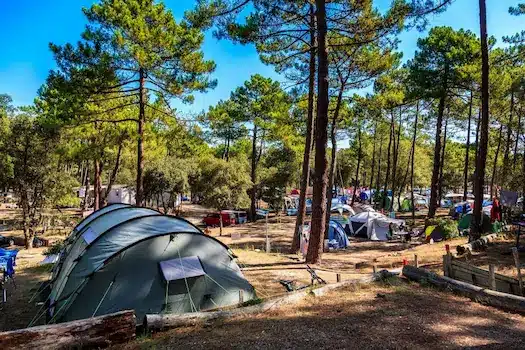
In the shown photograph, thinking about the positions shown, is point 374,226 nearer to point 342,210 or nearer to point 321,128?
point 342,210

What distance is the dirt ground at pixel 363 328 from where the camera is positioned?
4406mm

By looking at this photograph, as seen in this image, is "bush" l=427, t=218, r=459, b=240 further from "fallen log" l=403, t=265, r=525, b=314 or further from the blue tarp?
the blue tarp

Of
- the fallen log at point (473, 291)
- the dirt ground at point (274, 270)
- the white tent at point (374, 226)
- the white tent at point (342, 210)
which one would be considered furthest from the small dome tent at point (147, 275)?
the white tent at point (342, 210)

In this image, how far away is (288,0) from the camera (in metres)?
10.6

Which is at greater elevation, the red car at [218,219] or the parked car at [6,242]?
the red car at [218,219]

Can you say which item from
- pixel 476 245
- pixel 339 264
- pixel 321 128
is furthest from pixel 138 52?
pixel 476 245

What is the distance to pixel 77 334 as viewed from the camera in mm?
4441

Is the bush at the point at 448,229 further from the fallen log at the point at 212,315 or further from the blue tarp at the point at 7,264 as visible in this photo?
the blue tarp at the point at 7,264

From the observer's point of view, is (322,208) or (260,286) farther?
(322,208)

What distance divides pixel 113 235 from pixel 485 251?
9843 mm

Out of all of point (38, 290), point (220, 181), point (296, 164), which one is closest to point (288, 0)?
point (38, 290)

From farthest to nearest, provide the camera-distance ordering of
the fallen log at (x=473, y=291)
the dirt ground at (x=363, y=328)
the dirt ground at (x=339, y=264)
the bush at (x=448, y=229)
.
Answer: the bush at (x=448, y=229)
the dirt ground at (x=339, y=264)
the fallen log at (x=473, y=291)
the dirt ground at (x=363, y=328)

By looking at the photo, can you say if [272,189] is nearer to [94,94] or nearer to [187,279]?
[94,94]

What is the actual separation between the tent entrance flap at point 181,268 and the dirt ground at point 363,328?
3.89 ft
